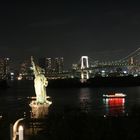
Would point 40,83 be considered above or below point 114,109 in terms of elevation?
above

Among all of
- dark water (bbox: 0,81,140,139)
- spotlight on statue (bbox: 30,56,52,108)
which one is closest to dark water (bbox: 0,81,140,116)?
dark water (bbox: 0,81,140,139)

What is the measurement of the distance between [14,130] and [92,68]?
49041 mm

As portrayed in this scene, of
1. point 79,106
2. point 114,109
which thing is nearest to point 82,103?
point 79,106

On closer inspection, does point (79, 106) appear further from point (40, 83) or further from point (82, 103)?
point (40, 83)

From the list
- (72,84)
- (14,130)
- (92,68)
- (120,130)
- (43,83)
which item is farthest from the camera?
(72,84)

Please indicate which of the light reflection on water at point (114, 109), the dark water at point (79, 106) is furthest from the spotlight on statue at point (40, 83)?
the light reflection on water at point (114, 109)

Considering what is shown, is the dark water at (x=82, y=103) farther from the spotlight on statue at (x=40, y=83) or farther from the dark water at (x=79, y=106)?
the spotlight on statue at (x=40, y=83)

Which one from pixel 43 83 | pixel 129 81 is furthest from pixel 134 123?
pixel 129 81

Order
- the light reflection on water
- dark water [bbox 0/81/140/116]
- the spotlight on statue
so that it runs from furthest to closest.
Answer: dark water [bbox 0/81/140/116], the spotlight on statue, the light reflection on water

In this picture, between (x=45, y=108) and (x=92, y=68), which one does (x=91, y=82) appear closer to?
(x=92, y=68)

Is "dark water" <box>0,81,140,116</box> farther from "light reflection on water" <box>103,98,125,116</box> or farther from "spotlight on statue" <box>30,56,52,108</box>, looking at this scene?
"spotlight on statue" <box>30,56,52,108</box>

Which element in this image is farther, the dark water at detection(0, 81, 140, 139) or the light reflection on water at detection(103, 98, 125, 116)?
the light reflection on water at detection(103, 98, 125, 116)

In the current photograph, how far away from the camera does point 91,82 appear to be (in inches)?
2707

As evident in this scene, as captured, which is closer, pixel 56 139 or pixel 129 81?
pixel 56 139
